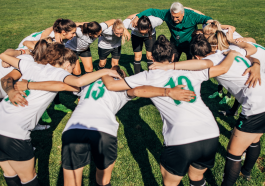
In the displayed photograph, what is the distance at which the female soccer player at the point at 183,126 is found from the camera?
2379 mm

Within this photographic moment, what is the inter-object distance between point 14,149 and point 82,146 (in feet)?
2.94

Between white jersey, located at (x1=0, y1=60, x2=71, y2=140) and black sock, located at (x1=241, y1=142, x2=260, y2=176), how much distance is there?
3.19 meters

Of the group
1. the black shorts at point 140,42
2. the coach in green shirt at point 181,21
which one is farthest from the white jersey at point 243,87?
the black shorts at point 140,42

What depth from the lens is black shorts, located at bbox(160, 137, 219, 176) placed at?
2.37 meters

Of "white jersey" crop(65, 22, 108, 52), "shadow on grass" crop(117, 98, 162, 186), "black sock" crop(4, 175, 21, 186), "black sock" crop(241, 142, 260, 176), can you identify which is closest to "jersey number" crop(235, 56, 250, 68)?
"black sock" crop(241, 142, 260, 176)

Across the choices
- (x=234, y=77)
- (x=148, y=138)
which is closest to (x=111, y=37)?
(x=148, y=138)

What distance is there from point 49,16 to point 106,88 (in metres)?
18.4

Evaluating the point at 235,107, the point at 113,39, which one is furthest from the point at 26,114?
the point at 235,107

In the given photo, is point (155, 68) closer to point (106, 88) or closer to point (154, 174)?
point (106, 88)

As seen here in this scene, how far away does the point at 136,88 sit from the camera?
8.90ft

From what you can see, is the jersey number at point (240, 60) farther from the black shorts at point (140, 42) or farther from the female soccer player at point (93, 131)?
the black shorts at point (140, 42)

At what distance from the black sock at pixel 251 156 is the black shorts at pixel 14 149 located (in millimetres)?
3416

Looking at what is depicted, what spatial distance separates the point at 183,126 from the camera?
2.40m

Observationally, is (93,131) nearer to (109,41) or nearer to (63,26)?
(63,26)
